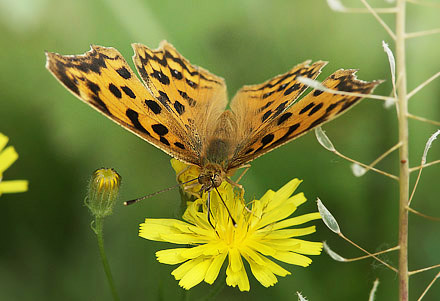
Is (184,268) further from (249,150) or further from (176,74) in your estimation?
(176,74)

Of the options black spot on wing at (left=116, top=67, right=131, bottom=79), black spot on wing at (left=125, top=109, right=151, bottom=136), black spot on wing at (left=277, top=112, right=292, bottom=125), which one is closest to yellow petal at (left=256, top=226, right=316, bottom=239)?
black spot on wing at (left=277, top=112, right=292, bottom=125)

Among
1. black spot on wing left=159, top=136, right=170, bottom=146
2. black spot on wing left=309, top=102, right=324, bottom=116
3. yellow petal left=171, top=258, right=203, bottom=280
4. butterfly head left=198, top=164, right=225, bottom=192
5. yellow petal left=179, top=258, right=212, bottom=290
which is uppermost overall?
black spot on wing left=159, top=136, right=170, bottom=146

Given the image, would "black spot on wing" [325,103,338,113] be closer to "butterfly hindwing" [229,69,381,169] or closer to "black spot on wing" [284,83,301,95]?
"butterfly hindwing" [229,69,381,169]

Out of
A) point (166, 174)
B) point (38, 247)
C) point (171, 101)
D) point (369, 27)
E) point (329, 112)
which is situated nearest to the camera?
point (329, 112)

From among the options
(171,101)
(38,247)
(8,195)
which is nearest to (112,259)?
(38,247)

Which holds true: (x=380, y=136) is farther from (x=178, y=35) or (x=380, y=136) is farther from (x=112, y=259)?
(x=112, y=259)

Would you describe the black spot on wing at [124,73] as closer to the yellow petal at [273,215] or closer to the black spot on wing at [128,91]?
the black spot on wing at [128,91]
